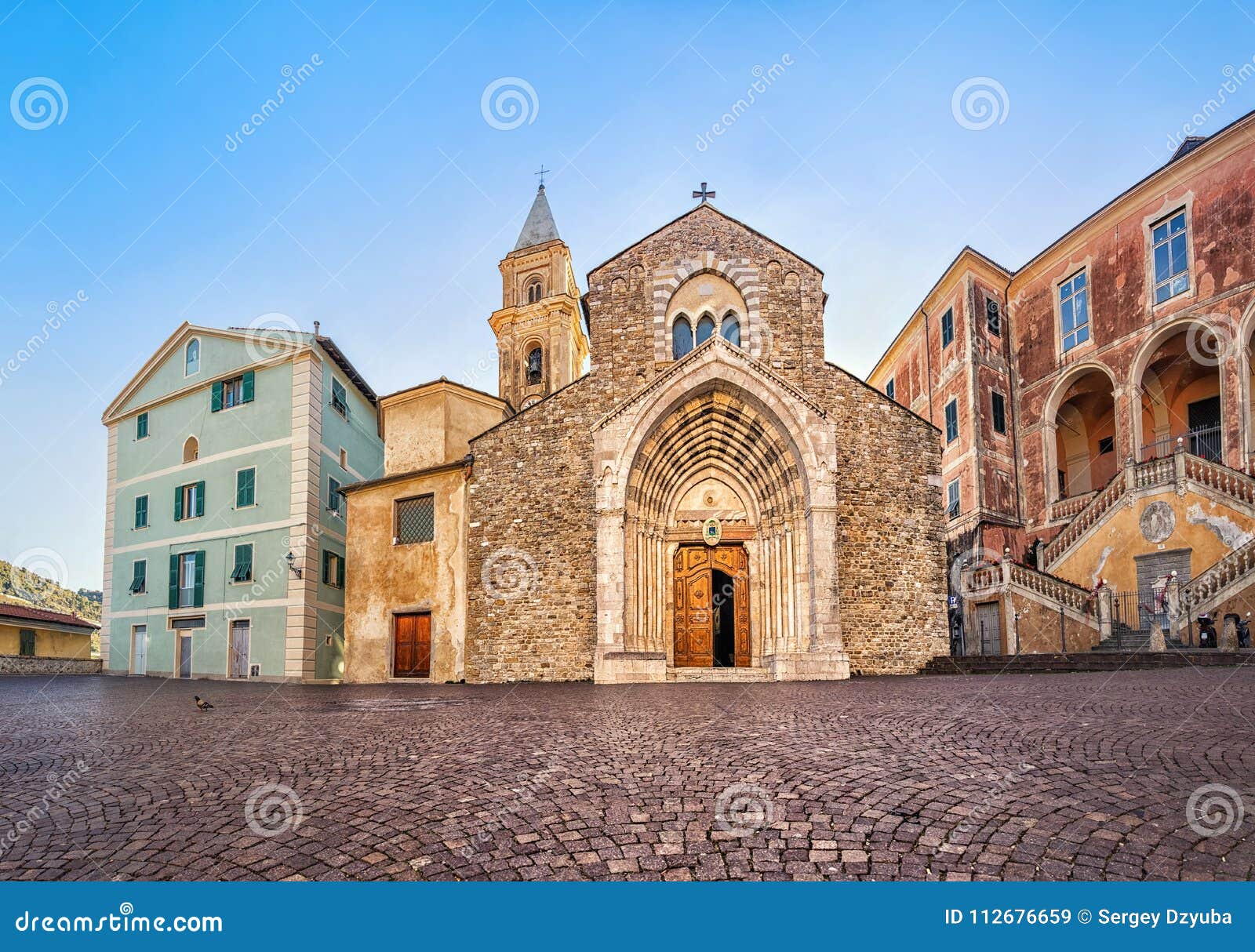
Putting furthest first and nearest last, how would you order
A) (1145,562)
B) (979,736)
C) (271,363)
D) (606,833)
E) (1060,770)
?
(271,363), (1145,562), (979,736), (1060,770), (606,833)

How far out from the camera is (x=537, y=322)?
4272 centimetres

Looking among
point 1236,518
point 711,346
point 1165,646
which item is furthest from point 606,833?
point 1236,518

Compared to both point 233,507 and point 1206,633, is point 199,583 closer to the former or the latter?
point 233,507

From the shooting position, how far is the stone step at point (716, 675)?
50.4ft

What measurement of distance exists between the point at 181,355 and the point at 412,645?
15.8 meters

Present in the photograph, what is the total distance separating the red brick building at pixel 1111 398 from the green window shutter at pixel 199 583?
80.0 feet

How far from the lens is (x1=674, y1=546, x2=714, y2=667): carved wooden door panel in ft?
59.6

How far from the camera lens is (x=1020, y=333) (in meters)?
26.7

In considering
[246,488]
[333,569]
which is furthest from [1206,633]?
[246,488]

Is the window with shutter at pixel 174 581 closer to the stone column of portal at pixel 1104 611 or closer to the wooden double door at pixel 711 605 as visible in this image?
the wooden double door at pixel 711 605

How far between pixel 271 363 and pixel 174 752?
765 inches

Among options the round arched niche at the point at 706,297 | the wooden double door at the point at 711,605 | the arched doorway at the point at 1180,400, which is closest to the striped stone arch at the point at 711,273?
the round arched niche at the point at 706,297

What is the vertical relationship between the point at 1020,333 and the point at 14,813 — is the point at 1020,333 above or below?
above

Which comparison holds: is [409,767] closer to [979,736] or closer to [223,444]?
[979,736]
